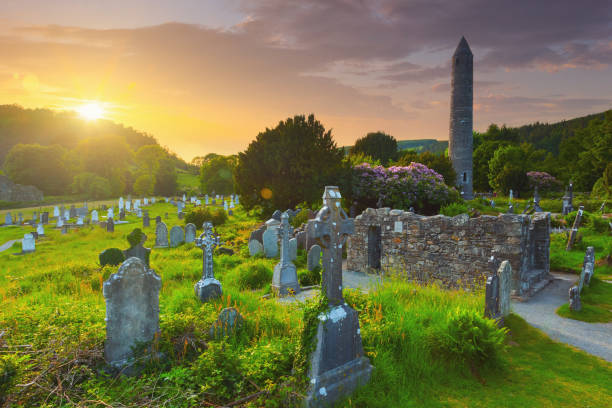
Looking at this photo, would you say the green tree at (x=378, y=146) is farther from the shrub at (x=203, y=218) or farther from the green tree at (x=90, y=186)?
the green tree at (x=90, y=186)

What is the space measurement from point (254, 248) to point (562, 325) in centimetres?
1064

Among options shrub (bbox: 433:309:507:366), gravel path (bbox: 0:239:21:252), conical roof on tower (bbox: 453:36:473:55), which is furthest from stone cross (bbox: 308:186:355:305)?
conical roof on tower (bbox: 453:36:473:55)

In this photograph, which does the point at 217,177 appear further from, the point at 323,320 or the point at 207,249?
the point at 323,320

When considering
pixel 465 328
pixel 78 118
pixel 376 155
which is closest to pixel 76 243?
pixel 465 328

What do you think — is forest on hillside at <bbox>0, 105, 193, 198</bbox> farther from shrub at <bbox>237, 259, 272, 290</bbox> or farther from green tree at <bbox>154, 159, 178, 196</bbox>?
shrub at <bbox>237, 259, 272, 290</bbox>

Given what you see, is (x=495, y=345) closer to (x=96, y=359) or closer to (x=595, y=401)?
(x=595, y=401)

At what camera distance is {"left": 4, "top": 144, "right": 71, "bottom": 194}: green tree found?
46938mm

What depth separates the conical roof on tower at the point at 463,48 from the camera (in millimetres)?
35156

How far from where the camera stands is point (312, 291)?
1027cm

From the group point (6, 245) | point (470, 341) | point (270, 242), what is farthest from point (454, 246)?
point (6, 245)

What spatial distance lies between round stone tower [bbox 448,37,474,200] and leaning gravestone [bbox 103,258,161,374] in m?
35.5

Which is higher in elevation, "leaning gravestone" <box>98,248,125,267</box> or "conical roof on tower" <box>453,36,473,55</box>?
"conical roof on tower" <box>453,36,473,55</box>

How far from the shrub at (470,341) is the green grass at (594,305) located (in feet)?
14.6

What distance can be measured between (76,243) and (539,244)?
20.3m
